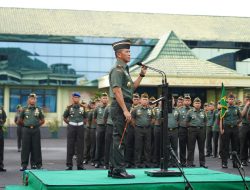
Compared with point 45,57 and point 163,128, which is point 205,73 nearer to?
point 45,57

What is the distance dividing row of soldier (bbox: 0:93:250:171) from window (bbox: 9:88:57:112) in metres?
30.2

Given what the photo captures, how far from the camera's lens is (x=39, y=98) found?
1745 inches

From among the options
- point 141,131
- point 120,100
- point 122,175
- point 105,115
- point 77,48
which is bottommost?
point 122,175

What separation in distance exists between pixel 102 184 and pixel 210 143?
12789 millimetres

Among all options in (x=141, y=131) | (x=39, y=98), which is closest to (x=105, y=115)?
(x=141, y=131)

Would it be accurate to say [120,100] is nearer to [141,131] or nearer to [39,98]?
[141,131]

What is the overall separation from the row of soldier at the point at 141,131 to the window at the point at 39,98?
30162mm

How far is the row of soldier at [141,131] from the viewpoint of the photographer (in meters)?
12.4

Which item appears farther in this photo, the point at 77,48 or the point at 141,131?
the point at 77,48

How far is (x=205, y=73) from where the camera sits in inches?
1341

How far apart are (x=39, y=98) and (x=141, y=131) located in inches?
1256

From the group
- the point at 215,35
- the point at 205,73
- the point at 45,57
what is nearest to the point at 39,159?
the point at 205,73

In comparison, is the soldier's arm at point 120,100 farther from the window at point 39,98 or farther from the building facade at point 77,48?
the window at point 39,98

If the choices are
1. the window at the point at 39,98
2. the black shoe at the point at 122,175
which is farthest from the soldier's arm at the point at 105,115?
the window at the point at 39,98
